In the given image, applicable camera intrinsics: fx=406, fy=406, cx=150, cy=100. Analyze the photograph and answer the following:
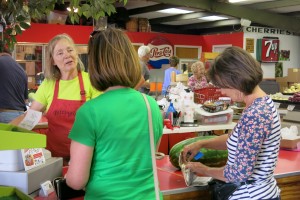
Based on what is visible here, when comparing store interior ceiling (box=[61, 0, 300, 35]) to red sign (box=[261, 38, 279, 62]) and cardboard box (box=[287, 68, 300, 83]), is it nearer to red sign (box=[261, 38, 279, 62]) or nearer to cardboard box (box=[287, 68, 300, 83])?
red sign (box=[261, 38, 279, 62])

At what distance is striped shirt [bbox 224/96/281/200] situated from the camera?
1907 mm

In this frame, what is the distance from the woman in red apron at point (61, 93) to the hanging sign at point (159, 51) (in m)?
9.78

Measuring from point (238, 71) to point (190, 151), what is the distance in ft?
2.55

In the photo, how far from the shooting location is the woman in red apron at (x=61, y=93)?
2971mm

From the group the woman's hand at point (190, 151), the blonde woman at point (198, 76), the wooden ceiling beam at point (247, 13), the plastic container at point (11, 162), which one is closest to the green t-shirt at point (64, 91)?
the woman's hand at point (190, 151)

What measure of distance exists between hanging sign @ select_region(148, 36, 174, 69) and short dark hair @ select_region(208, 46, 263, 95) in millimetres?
10793

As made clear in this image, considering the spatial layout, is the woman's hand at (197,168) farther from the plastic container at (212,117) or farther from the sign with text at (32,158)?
the plastic container at (212,117)

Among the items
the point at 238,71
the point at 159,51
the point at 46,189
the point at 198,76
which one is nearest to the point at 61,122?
the point at 46,189

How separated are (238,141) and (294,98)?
14.9 feet

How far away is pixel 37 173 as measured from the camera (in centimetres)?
201

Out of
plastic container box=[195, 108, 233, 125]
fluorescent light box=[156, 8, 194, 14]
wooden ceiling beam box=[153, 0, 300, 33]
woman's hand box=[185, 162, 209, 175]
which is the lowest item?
woman's hand box=[185, 162, 209, 175]

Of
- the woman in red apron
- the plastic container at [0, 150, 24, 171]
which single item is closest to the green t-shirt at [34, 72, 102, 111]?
the woman in red apron

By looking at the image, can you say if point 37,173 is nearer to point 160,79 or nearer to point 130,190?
point 130,190

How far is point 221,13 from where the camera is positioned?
10.9m
